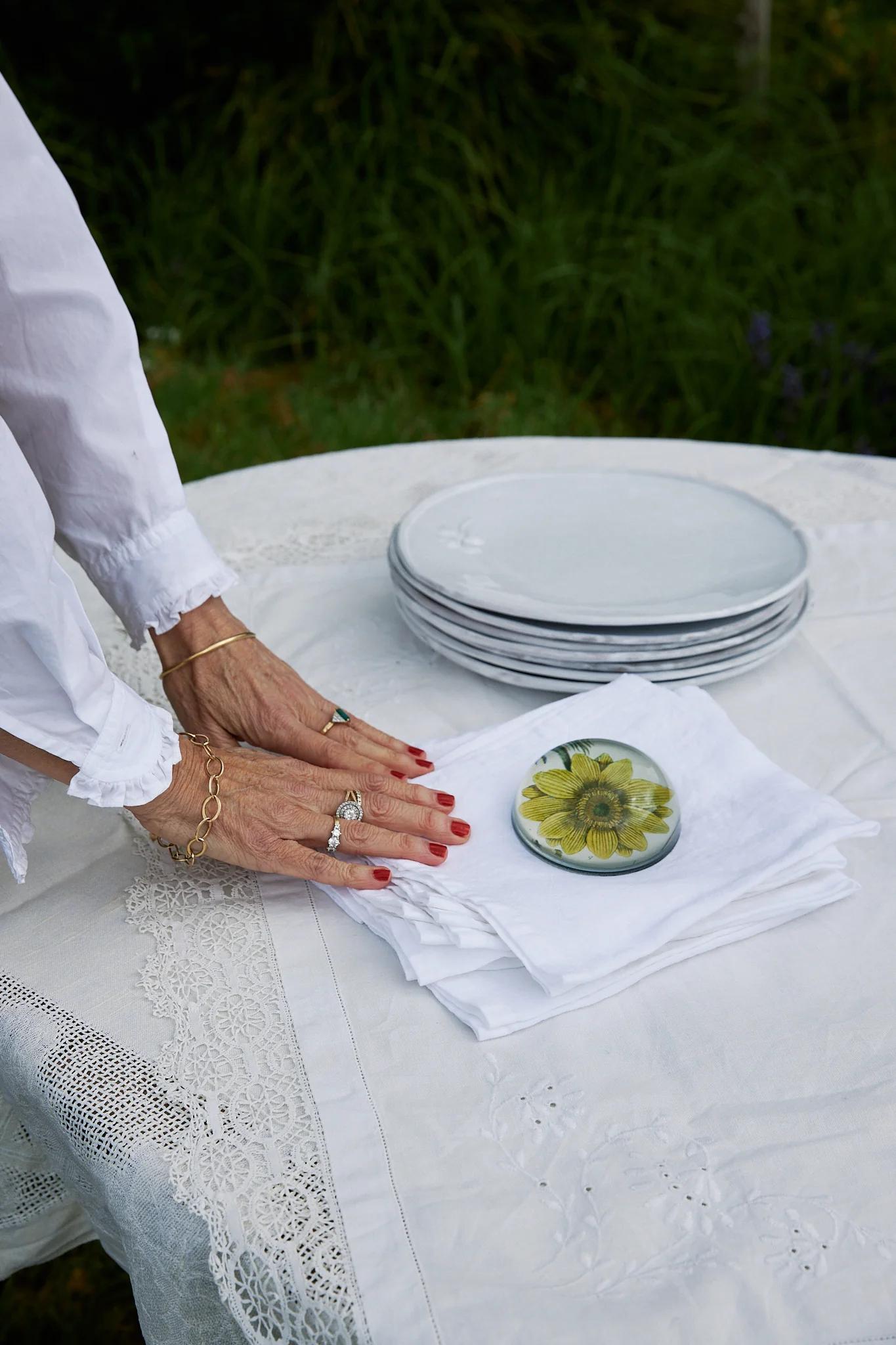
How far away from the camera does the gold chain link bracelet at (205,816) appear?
0.94m

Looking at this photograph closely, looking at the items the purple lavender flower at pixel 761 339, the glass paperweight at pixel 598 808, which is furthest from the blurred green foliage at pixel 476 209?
the glass paperweight at pixel 598 808

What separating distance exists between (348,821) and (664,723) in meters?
0.31

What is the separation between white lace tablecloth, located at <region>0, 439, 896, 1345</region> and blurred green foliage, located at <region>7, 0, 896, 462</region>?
2693 millimetres

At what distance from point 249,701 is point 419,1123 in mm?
509

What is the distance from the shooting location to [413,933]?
2.81ft

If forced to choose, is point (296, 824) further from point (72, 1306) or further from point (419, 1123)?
point (72, 1306)

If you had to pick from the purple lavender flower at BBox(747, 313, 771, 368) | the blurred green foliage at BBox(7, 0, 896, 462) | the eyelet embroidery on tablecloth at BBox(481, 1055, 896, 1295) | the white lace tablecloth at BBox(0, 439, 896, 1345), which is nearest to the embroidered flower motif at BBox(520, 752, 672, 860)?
the white lace tablecloth at BBox(0, 439, 896, 1345)

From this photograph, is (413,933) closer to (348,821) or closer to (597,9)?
(348,821)

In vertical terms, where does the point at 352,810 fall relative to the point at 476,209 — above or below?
above

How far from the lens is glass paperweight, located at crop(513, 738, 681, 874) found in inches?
35.8

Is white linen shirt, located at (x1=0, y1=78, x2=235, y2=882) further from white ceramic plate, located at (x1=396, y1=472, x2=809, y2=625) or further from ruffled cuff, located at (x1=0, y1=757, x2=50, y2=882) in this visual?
white ceramic plate, located at (x1=396, y1=472, x2=809, y2=625)

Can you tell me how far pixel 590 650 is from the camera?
111 cm

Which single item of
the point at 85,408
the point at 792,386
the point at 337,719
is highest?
the point at 85,408

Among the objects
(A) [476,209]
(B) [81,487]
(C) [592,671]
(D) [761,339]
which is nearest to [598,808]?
(C) [592,671]
